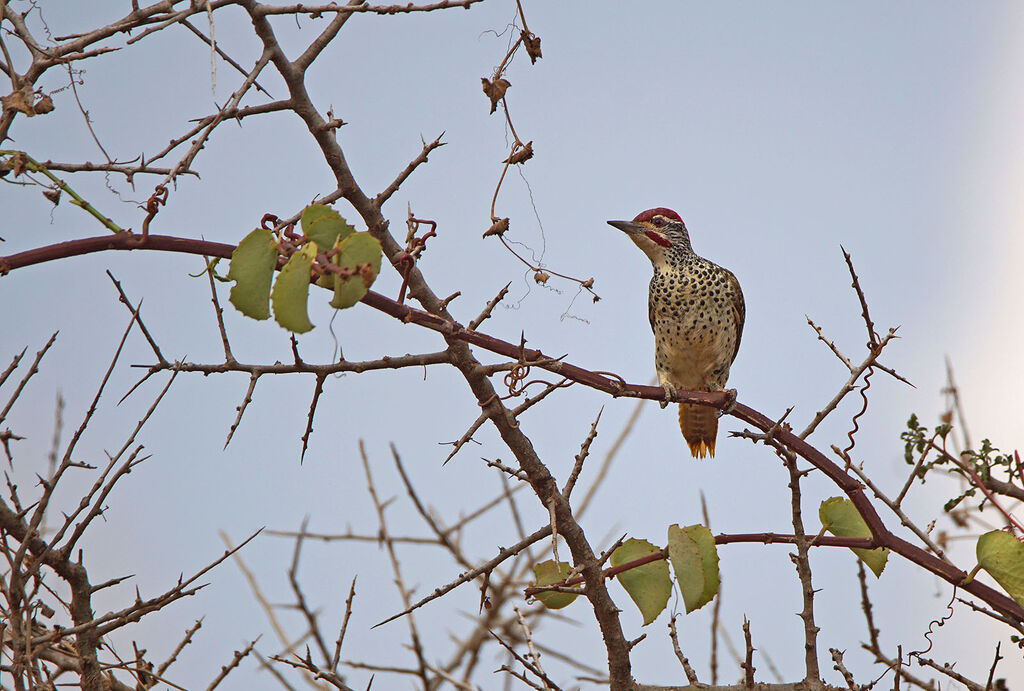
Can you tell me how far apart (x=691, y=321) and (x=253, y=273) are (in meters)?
3.11

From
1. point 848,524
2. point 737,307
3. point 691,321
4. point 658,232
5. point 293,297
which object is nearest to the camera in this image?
point 293,297

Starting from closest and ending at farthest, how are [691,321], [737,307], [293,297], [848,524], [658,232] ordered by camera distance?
[293,297] → [848,524] → [691,321] → [737,307] → [658,232]

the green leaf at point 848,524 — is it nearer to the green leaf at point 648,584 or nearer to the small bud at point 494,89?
the green leaf at point 648,584

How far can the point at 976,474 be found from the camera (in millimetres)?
2422

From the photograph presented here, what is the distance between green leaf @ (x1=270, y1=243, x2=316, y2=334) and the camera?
1.46 meters

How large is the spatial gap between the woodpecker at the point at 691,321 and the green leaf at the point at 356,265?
9.83 feet

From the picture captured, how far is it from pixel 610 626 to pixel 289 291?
3.88ft

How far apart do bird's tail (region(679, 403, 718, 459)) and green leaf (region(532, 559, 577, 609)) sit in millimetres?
2267

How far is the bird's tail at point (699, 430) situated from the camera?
4383 mm

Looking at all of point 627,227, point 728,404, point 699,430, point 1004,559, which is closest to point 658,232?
point 627,227

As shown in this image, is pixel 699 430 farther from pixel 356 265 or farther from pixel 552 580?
pixel 356 265

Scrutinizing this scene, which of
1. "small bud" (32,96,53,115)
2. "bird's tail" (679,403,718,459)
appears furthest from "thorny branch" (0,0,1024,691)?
"bird's tail" (679,403,718,459)

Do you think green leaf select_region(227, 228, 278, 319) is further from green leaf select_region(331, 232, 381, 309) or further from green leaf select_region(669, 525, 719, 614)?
green leaf select_region(669, 525, 719, 614)

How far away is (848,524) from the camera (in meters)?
2.13
